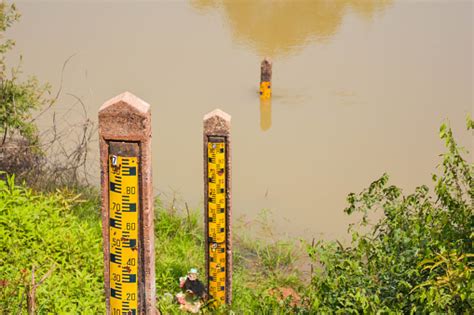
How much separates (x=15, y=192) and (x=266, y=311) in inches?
93.2

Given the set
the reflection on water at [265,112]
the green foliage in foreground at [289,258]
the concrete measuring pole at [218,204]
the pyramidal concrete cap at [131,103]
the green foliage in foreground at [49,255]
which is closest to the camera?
the pyramidal concrete cap at [131,103]

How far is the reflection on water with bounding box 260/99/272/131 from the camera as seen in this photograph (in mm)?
9139

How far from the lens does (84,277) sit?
163 inches

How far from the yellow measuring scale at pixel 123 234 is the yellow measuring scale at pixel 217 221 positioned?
171 cm

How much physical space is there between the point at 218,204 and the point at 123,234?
1.77m

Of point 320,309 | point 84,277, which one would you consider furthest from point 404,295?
point 84,277

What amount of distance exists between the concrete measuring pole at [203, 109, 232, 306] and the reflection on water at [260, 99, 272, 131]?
4756 mm

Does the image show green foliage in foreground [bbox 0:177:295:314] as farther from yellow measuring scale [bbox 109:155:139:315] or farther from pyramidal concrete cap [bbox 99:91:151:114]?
pyramidal concrete cap [bbox 99:91:151:114]

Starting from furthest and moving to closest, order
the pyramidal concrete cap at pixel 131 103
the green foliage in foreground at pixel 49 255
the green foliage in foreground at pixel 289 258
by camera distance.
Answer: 1. the green foliage in foreground at pixel 49 255
2. the green foliage in foreground at pixel 289 258
3. the pyramidal concrete cap at pixel 131 103

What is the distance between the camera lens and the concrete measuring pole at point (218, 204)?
4.03m

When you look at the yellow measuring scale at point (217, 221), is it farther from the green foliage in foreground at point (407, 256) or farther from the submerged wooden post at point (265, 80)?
the submerged wooden post at point (265, 80)

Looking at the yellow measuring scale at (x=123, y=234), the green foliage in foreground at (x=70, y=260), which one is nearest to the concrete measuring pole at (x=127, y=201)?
the yellow measuring scale at (x=123, y=234)

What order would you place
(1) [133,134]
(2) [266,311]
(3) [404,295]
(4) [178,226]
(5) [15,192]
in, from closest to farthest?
(1) [133,134]
(3) [404,295]
(2) [266,311]
(5) [15,192]
(4) [178,226]

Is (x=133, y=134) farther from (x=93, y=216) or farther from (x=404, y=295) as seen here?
(x=93, y=216)
